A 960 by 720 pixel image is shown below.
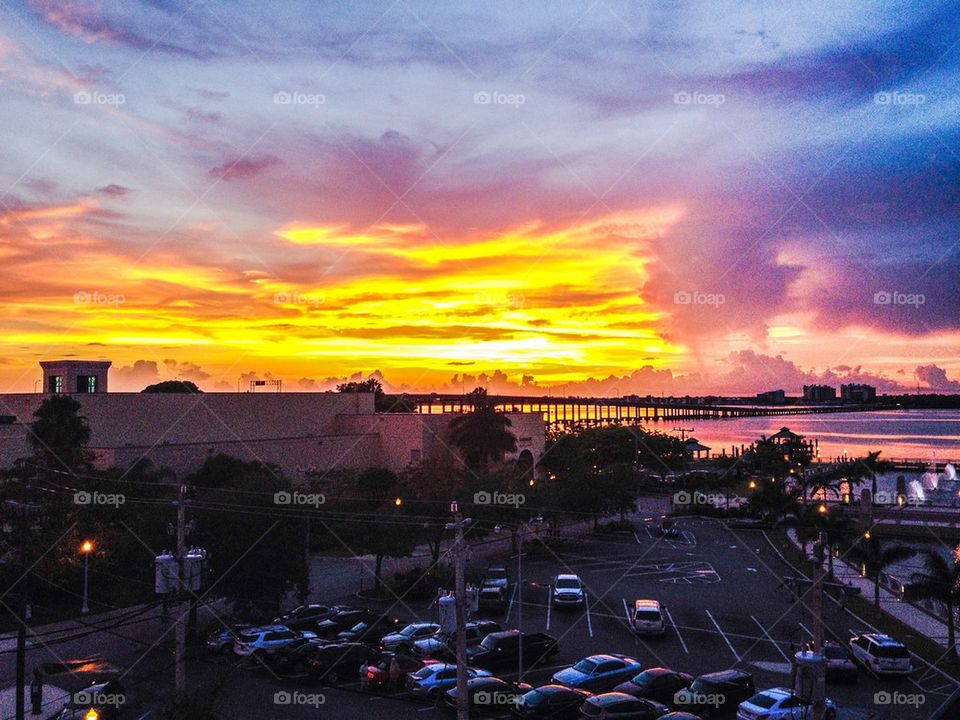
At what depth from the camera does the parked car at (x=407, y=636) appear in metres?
22.9

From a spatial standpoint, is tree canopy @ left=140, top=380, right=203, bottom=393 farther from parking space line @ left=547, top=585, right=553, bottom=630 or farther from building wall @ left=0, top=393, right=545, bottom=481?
parking space line @ left=547, top=585, right=553, bottom=630

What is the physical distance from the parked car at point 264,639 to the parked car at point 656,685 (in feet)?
32.0

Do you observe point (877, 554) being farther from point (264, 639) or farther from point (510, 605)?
point (264, 639)

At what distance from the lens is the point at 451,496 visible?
123 feet

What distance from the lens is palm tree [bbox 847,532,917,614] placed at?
93.8ft

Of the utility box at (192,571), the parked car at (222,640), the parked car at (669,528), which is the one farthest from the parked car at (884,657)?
the parked car at (669,528)

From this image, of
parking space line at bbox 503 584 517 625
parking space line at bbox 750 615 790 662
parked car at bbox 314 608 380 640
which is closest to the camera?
parking space line at bbox 750 615 790 662

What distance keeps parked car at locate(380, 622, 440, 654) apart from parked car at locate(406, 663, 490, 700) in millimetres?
2753

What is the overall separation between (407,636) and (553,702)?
6.84 metres

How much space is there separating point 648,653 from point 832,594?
486 inches

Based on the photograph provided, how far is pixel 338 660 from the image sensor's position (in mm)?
21000

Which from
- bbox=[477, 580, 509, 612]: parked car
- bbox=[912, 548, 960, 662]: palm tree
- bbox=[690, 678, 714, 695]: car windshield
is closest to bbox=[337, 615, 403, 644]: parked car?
bbox=[477, 580, 509, 612]: parked car

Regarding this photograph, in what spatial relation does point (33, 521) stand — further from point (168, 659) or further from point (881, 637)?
point (881, 637)

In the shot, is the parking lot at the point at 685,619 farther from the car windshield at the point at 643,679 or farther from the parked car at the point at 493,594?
the car windshield at the point at 643,679
